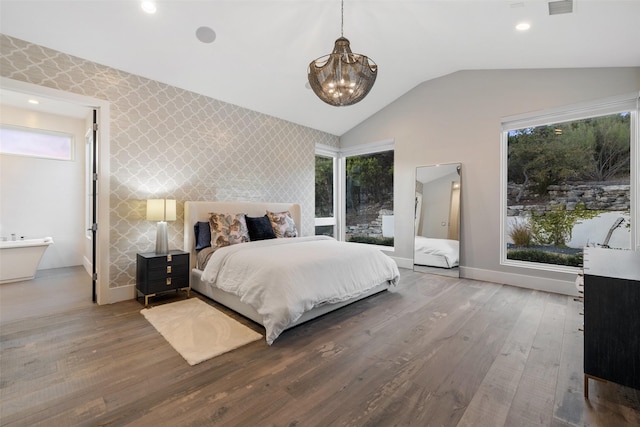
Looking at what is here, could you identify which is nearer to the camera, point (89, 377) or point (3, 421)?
point (3, 421)

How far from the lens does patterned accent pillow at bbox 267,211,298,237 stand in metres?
4.30

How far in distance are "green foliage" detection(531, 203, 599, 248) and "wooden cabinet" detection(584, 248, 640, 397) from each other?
2.49 metres

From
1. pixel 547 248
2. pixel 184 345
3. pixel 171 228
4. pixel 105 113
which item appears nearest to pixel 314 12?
pixel 105 113

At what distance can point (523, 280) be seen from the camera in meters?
3.99

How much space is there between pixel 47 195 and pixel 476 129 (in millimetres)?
7531

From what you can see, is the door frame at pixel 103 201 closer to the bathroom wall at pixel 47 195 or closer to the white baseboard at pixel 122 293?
the white baseboard at pixel 122 293

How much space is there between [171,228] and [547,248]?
5.38 m

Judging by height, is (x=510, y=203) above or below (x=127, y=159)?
below

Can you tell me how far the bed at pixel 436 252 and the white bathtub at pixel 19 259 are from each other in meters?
6.16

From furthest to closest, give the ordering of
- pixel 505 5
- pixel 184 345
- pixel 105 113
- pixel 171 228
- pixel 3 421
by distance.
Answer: pixel 171 228 < pixel 105 113 < pixel 505 5 < pixel 184 345 < pixel 3 421

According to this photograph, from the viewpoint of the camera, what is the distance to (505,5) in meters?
2.66

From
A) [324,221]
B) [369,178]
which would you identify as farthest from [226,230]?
[369,178]

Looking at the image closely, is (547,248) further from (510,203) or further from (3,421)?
(3,421)

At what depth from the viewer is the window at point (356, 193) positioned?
582 cm
